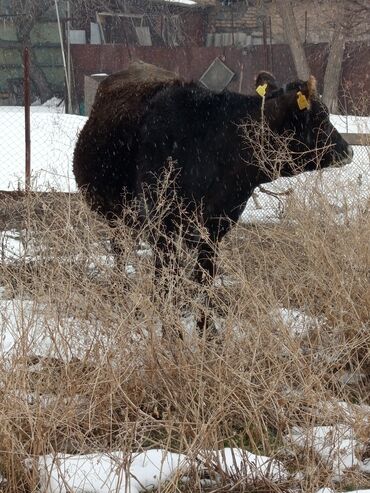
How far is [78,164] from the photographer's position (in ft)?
25.4

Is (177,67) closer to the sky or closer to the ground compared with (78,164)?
closer to the ground

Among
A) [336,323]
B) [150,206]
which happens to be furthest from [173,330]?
[150,206]

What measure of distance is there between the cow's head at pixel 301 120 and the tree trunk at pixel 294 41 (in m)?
14.7

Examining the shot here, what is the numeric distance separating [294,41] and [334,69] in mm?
1310

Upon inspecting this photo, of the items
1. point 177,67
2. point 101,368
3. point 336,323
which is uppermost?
point 101,368

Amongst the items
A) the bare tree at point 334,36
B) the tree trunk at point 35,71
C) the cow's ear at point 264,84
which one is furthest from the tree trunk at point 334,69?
the cow's ear at point 264,84

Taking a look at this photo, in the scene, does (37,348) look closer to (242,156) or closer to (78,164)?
(242,156)

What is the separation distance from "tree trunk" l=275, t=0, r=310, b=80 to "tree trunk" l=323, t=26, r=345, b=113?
2.52 ft

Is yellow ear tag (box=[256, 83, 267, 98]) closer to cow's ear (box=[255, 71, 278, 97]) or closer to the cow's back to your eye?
cow's ear (box=[255, 71, 278, 97])

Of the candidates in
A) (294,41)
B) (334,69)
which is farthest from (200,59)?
(334,69)

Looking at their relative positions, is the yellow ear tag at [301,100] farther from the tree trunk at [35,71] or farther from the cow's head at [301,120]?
the tree trunk at [35,71]

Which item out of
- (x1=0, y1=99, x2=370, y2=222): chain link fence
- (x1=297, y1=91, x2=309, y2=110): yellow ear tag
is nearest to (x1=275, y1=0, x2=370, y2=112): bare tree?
(x1=0, y1=99, x2=370, y2=222): chain link fence

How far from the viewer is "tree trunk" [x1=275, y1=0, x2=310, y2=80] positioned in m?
21.4

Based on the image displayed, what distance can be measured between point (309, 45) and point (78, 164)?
17.5 m
